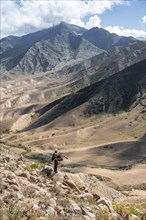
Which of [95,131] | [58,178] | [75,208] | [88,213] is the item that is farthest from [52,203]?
[95,131]

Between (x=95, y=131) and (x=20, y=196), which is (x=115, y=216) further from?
(x=95, y=131)

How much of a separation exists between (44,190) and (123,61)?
190847 mm

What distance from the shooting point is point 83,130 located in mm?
100750

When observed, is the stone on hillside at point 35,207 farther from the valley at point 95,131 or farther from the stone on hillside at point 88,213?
the valley at point 95,131

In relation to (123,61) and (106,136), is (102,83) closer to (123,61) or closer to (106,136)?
(106,136)

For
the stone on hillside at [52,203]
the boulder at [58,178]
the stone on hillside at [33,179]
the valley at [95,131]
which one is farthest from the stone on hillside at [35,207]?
the valley at [95,131]

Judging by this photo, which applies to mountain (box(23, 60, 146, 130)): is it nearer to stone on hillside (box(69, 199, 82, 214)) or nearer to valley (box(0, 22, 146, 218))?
valley (box(0, 22, 146, 218))

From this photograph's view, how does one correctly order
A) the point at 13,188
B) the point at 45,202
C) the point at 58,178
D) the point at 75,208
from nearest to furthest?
1. the point at 75,208
2. the point at 45,202
3. the point at 13,188
4. the point at 58,178

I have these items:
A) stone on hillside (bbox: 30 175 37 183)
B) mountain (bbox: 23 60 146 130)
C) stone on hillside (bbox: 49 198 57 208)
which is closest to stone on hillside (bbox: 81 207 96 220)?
stone on hillside (bbox: 49 198 57 208)

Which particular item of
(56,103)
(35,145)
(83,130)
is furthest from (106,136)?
(56,103)

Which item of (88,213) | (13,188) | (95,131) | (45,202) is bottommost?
(88,213)

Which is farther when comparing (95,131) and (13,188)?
(95,131)

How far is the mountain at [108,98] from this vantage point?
121 metres

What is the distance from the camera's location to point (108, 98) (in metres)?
126
